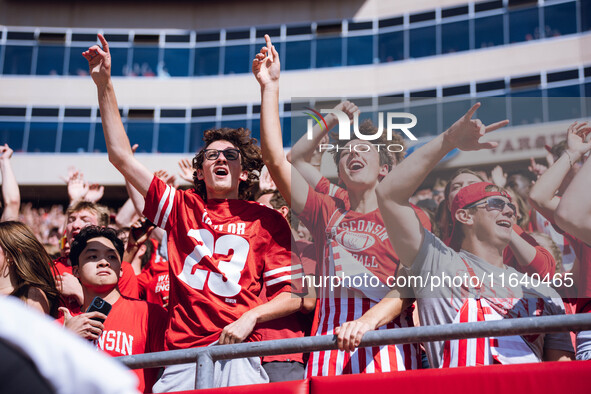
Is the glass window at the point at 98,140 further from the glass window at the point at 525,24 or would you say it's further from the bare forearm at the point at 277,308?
the bare forearm at the point at 277,308

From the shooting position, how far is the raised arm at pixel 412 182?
3.40 m

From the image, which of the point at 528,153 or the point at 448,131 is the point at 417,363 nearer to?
the point at 448,131

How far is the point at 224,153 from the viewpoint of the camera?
4.09 m

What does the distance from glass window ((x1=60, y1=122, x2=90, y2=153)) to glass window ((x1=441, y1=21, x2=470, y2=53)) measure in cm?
1304

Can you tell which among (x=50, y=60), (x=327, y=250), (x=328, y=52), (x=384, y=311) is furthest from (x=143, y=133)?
(x=384, y=311)

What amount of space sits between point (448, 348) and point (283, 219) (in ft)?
3.95

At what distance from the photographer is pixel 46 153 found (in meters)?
24.4

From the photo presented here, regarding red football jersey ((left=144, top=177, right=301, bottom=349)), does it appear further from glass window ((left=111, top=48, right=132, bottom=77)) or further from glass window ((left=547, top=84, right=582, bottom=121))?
glass window ((left=111, top=48, right=132, bottom=77))

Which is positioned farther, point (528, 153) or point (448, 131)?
point (528, 153)

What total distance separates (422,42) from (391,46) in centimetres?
108

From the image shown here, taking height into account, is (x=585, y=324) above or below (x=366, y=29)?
below

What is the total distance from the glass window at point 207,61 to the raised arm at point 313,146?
2188 centimetres

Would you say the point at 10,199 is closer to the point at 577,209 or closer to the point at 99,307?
the point at 99,307

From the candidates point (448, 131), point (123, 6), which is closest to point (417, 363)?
point (448, 131)
